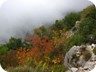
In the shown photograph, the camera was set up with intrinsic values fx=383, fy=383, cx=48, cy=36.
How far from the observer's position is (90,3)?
689 centimetres

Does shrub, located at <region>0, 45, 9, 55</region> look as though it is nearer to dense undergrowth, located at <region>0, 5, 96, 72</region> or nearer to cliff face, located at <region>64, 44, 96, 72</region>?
dense undergrowth, located at <region>0, 5, 96, 72</region>

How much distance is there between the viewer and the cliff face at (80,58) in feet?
22.5

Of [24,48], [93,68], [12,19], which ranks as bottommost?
[93,68]

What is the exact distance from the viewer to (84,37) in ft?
22.2

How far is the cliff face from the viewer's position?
686 cm

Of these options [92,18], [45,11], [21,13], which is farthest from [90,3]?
[21,13]

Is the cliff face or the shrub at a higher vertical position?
the shrub

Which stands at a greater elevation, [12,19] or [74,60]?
[12,19]

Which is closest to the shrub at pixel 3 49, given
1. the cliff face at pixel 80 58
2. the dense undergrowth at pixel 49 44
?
the dense undergrowth at pixel 49 44

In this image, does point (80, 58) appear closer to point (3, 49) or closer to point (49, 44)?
point (49, 44)

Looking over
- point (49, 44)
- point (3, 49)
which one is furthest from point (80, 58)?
point (3, 49)

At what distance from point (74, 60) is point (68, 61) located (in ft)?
0.36

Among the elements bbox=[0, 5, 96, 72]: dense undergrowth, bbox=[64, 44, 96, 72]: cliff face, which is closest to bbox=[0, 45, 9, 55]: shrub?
bbox=[0, 5, 96, 72]: dense undergrowth

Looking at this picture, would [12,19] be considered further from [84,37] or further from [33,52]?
[84,37]
